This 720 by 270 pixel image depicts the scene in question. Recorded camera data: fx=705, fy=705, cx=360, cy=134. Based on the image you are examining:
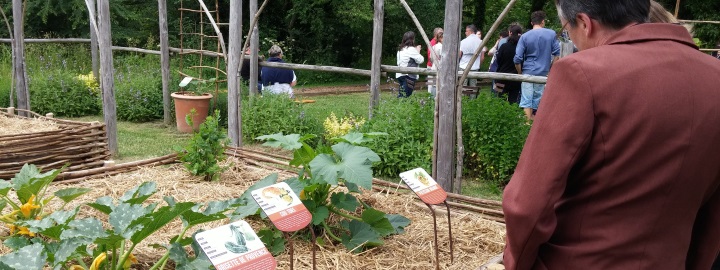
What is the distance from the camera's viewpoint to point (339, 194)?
9.91ft

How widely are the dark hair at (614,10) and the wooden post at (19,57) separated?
8759 mm

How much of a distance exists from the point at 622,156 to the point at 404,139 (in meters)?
5.23

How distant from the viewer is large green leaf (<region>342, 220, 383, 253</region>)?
2.92 metres

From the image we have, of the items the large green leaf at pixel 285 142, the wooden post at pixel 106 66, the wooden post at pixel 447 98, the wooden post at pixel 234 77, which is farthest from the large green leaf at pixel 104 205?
the wooden post at pixel 106 66

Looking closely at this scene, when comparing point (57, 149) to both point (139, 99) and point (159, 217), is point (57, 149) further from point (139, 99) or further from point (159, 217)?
point (139, 99)

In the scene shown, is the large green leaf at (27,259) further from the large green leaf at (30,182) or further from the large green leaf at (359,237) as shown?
the large green leaf at (359,237)

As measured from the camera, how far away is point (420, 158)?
21.4 feet

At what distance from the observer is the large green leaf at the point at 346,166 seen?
2656mm

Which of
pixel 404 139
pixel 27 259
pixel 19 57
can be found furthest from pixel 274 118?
pixel 27 259

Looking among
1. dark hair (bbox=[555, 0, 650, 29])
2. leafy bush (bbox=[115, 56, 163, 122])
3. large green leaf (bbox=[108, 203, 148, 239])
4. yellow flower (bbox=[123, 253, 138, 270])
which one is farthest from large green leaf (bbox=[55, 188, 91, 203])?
leafy bush (bbox=[115, 56, 163, 122])

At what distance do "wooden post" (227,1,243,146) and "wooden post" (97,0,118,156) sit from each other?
1789mm

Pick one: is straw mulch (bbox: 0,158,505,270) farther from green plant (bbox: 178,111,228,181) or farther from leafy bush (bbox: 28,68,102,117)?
leafy bush (bbox: 28,68,102,117)

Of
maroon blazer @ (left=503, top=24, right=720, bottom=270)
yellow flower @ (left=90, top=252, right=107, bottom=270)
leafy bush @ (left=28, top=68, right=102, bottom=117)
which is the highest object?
maroon blazer @ (left=503, top=24, right=720, bottom=270)

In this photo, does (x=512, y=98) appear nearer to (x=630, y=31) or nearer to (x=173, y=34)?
(x=630, y=31)
